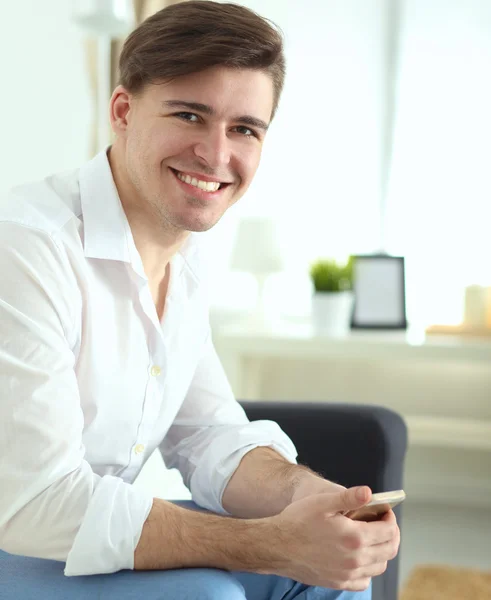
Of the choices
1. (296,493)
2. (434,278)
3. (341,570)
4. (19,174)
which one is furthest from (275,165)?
(341,570)

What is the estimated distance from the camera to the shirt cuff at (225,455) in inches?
53.9

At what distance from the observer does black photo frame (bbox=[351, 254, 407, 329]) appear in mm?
3133

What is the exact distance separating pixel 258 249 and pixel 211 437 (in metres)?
1.73

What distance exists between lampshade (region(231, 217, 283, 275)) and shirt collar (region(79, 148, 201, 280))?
1.77m

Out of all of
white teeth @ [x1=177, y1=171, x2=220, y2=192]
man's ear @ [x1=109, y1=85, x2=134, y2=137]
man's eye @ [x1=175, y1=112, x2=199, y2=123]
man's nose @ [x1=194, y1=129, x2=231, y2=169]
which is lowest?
white teeth @ [x1=177, y1=171, x2=220, y2=192]

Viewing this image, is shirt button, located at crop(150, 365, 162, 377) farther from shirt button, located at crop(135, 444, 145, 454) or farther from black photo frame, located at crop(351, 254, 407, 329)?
black photo frame, located at crop(351, 254, 407, 329)

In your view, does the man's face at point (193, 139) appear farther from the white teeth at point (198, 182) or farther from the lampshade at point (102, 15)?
the lampshade at point (102, 15)

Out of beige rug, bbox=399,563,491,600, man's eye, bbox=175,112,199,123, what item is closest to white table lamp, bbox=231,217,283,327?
beige rug, bbox=399,563,491,600

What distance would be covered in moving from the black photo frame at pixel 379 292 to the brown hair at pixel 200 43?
6.19ft

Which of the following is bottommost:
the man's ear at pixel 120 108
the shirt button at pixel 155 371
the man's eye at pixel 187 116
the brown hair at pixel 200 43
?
the shirt button at pixel 155 371

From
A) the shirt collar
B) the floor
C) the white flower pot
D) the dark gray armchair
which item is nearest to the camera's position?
the shirt collar

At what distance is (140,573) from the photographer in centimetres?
102

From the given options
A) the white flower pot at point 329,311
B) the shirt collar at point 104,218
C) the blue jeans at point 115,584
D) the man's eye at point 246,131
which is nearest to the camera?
the blue jeans at point 115,584

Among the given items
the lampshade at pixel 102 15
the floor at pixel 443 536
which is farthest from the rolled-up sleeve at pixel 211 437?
the lampshade at pixel 102 15
